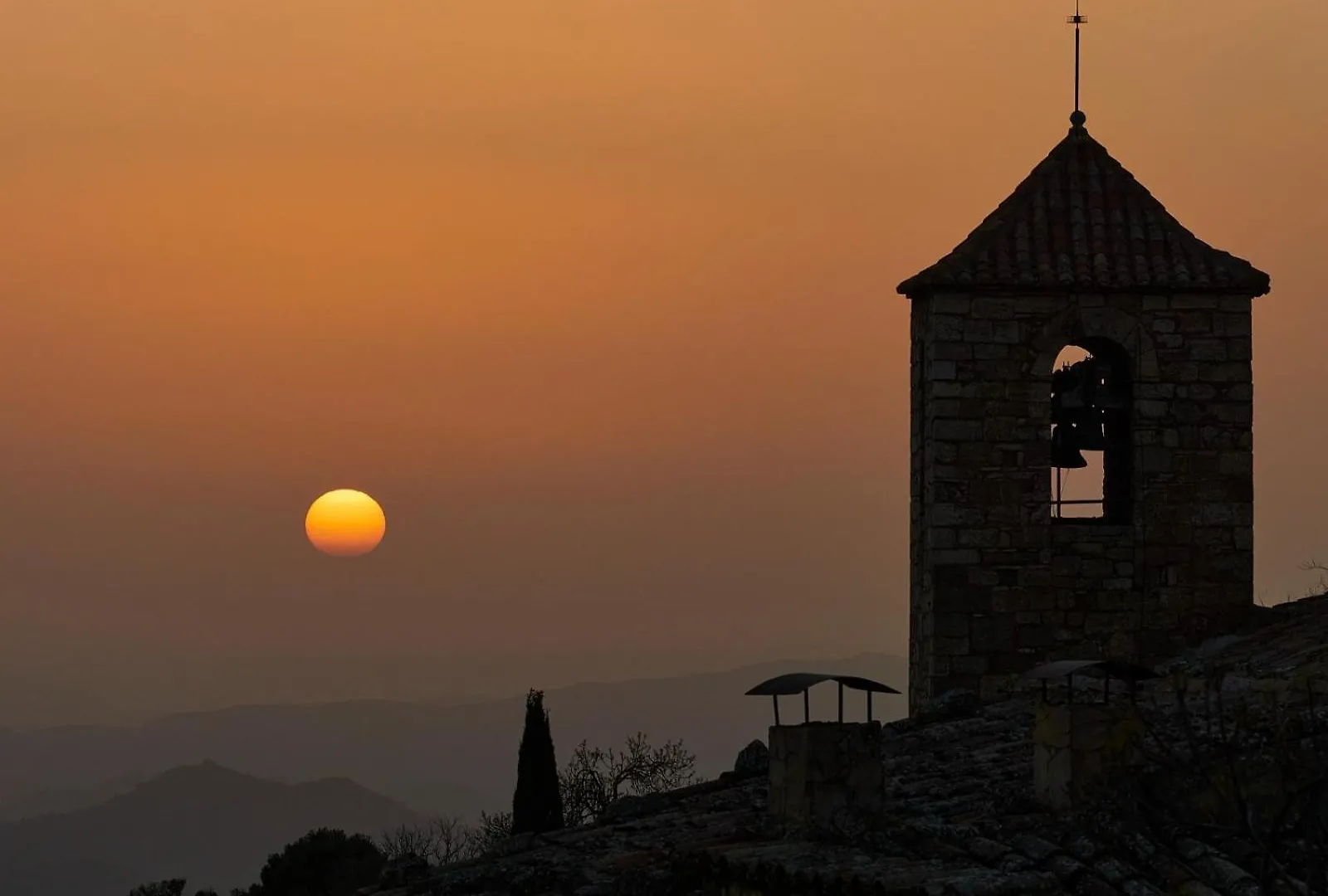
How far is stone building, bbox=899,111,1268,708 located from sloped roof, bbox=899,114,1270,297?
26mm

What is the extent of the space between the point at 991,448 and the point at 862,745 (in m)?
6.14

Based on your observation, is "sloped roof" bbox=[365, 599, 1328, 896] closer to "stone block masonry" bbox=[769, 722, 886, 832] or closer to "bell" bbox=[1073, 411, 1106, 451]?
"stone block masonry" bbox=[769, 722, 886, 832]

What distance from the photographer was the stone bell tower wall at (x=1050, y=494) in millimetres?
19156

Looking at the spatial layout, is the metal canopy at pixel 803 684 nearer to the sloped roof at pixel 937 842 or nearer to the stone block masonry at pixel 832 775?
the stone block masonry at pixel 832 775

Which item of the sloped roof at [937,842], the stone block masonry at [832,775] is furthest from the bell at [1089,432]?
the stone block masonry at [832,775]

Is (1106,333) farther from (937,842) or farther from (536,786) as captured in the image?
(536,786)

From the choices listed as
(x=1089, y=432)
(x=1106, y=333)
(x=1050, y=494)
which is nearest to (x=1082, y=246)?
(x=1106, y=333)

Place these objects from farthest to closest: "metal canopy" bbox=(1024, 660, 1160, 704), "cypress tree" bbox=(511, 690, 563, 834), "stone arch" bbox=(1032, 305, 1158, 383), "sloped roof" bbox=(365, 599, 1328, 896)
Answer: "cypress tree" bbox=(511, 690, 563, 834) < "stone arch" bbox=(1032, 305, 1158, 383) < "metal canopy" bbox=(1024, 660, 1160, 704) < "sloped roof" bbox=(365, 599, 1328, 896)

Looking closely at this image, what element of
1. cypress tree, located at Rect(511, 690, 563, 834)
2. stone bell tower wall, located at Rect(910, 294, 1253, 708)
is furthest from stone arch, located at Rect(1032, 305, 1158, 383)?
Result: cypress tree, located at Rect(511, 690, 563, 834)

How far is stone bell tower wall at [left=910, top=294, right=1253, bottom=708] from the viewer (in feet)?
62.8

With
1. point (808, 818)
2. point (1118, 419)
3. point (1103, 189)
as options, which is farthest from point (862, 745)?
point (1103, 189)

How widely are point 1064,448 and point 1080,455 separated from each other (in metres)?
0.19

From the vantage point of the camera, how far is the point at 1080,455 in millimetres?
19781

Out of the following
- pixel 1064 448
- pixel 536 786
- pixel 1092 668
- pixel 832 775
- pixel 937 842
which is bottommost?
pixel 536 786
